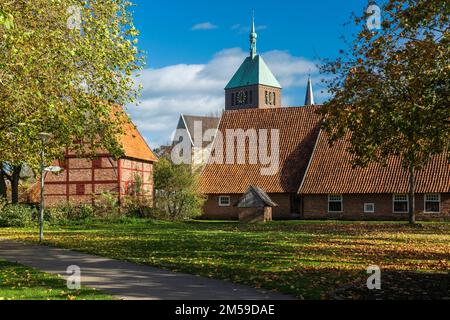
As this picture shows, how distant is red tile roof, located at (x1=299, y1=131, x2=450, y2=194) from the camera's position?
3816 cm

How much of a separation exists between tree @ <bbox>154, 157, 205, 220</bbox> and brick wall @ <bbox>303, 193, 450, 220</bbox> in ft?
27.4

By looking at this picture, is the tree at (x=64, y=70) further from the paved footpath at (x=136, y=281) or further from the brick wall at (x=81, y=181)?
the brick wall at (x=81, y=181)

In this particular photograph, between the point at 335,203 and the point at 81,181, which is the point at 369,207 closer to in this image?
the point at 335,203

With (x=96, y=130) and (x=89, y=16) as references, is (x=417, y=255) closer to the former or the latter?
(x=96, y=130)

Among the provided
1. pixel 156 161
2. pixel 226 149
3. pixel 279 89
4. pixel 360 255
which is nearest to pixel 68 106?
pixel 360 255

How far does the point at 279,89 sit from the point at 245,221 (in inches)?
3176

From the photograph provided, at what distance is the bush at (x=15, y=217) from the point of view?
31.9m

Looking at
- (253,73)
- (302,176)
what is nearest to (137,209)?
(302,176)

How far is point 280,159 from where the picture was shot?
44938 mm

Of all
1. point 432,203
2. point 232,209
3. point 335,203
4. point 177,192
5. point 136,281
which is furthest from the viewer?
point 232,209

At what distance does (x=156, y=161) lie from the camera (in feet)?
147

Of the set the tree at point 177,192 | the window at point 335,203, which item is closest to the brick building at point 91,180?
the tree at point 177,192

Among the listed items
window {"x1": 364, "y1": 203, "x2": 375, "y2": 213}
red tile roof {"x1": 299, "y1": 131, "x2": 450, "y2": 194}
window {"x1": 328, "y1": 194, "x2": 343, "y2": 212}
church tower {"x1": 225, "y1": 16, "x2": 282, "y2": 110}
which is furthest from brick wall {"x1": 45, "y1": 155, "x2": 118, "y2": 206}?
church tower {"x1": 225, "y1": 16, "x2": 282, "y2": 110}

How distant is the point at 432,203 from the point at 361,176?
520 cm
